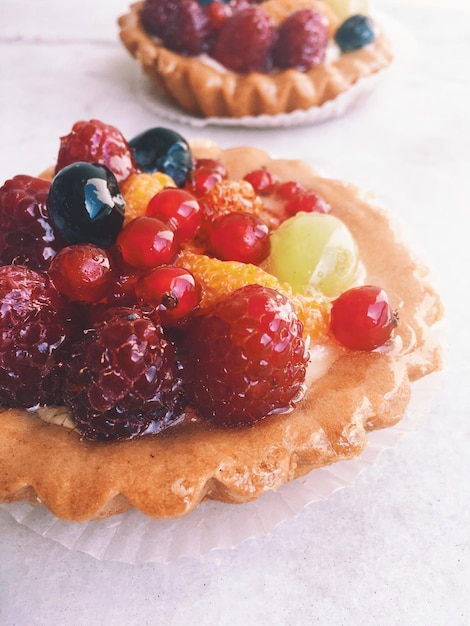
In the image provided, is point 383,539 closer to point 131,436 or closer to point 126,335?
point 131,436

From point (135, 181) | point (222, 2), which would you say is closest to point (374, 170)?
point (222, 2)

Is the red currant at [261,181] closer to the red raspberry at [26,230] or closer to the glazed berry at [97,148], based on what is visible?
the glazed berry at [97,148]

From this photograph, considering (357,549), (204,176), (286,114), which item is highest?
(204,176)

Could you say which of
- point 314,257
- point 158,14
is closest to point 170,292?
point 314,257

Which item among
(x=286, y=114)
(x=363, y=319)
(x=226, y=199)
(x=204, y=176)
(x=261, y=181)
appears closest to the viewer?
(x=363, y=319)

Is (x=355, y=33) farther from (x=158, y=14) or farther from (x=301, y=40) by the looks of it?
(x=158, y=14)

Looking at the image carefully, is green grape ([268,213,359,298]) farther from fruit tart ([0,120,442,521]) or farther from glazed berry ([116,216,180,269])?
glazed berry ([116,216,180,269])
